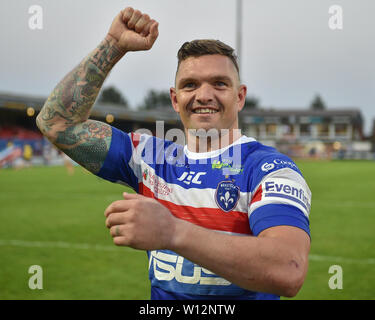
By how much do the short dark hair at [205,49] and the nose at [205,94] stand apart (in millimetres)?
183

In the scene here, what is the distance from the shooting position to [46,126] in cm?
221

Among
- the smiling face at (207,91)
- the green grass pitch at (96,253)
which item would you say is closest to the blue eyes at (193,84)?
the smiling face at (207,91)

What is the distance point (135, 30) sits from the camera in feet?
6.93

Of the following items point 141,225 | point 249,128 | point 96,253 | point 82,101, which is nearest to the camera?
point 141,225

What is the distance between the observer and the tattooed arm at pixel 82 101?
86.4 inches

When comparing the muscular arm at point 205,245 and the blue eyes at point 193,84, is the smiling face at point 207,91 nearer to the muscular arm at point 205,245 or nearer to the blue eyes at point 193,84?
the blue eyes at point 193,84

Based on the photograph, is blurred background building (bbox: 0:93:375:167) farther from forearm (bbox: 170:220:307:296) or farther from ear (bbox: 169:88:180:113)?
forearm (bbox: 170:220:307:296)

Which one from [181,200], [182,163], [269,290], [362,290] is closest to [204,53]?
[182,163]

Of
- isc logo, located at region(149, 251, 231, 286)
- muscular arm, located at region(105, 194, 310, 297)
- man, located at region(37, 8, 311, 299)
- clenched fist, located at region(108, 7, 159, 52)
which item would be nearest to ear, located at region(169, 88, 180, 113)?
man, located at region(37, 8, 311, 299)

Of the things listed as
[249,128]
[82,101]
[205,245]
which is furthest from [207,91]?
[249,128]

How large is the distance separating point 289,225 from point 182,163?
2.83 feet

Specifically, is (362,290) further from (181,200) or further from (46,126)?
(46,126)

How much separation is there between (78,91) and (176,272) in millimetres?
1127

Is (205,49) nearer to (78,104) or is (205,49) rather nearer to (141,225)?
(78,104)
